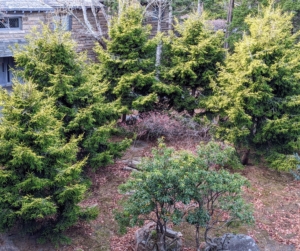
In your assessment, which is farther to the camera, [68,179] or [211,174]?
[68,179]

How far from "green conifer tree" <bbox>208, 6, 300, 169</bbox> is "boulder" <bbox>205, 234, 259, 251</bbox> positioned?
564 centimetres

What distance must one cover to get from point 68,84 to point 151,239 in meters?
6.99

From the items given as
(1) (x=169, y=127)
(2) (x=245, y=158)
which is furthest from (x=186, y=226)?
(1) (x=169, y=127)

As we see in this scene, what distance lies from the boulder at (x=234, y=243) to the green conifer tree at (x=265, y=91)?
18.5ft

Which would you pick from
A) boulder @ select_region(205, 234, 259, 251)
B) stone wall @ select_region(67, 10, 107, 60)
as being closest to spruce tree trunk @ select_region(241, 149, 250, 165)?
boulder @ select_region(205, 234, 259, 251)

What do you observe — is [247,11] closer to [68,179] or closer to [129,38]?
[129,38]

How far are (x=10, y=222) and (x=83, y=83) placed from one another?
6.61 metres

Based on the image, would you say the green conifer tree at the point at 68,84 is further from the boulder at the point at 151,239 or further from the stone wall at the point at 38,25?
the stone wall at the point at 38,25

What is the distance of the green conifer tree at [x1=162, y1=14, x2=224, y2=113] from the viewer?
18.8 meters

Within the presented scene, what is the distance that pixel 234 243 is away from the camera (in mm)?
11633

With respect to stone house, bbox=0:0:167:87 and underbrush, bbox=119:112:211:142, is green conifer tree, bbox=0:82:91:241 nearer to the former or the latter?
underbrush, bbox=119:112:211:142

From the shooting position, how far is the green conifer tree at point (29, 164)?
995 centimetres

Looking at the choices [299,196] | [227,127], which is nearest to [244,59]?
[227,127]

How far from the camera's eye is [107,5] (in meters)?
26.7
